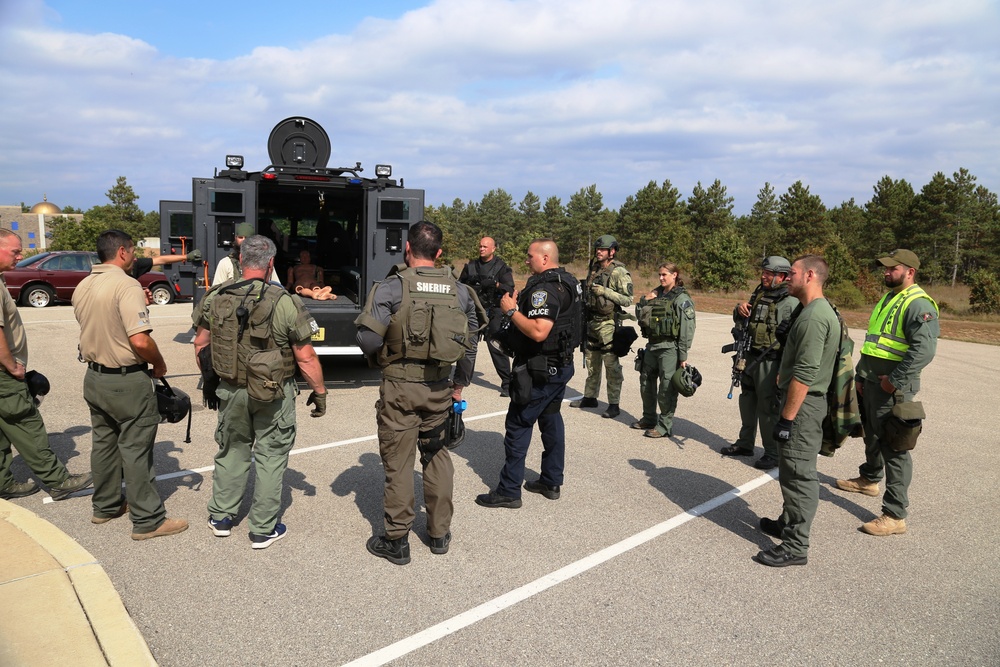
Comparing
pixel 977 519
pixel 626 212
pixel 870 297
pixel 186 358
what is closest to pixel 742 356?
pixel 977 519

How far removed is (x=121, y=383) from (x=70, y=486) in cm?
118

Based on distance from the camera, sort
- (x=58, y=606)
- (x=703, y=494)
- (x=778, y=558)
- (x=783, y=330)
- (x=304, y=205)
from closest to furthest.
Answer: (x=58, y=606), (x=778, y=558), (x=783, y=330), (x=703, y=494), (x=304, y=205)

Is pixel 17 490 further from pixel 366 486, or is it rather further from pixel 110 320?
pixel 366 486

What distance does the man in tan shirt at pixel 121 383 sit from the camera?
387cm

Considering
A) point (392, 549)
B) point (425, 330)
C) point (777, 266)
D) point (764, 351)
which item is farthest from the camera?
point (777, 266)

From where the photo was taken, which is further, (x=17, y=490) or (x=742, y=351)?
(x=742, y=351)

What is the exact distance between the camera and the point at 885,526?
4.42 m

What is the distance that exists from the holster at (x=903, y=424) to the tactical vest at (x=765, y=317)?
1.35m

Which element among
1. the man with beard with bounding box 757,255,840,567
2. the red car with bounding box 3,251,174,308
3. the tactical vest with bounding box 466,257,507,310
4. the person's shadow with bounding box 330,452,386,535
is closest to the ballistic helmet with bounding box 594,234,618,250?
the tactical vest with bounding box 466,257,507,310

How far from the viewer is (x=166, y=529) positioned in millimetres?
3963

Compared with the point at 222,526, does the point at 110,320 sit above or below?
above

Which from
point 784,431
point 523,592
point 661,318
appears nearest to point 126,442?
point 523,592

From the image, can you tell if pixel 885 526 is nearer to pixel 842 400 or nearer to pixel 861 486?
pixel 861 486

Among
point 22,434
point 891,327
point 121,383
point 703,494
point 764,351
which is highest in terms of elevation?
point 891,327
